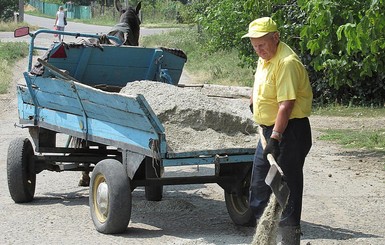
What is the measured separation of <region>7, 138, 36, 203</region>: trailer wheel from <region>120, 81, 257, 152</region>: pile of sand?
1.78 metres

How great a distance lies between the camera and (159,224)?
28.2 feet

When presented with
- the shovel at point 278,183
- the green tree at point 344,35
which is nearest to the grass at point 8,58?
the green tree at point 344,35

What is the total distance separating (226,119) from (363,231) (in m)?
1.66

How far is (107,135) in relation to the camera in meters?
8.40

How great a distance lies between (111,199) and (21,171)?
1.85 metres

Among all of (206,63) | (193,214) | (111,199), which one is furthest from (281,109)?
(206,63)

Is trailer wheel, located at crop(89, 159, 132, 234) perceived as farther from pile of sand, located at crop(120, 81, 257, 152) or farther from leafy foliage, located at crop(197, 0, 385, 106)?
leafy foliage, located at crop(197, 0, 385, 106)

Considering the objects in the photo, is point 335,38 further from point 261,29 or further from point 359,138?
point 261,29

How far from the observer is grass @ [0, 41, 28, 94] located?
23442mm

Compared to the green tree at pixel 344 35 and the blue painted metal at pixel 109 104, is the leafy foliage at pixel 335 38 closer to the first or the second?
the green tree at pixel 344 35

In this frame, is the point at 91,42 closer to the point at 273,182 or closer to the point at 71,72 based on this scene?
the point at 71,72

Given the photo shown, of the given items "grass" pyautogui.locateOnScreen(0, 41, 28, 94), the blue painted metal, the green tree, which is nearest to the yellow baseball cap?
the blue painted metal

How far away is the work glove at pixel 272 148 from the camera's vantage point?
6641 mm

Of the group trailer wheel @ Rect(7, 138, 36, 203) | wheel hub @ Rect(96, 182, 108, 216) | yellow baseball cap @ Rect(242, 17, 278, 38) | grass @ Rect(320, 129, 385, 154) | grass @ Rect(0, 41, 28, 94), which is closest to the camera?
yellow baseball cap @ Rect(242, 17, 278, 38)
